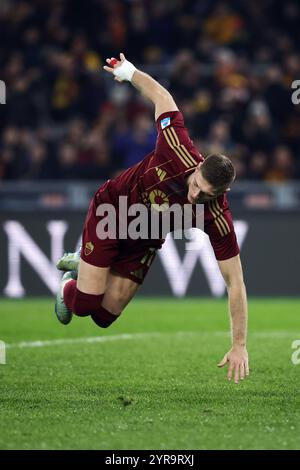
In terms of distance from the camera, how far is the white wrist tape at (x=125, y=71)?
668cm

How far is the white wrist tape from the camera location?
6684mm

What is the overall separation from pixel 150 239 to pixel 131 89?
8630 millimetres

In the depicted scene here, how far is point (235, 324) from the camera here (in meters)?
6.13

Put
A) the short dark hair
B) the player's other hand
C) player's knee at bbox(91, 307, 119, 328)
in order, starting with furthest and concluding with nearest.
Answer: player's knee at bbox(91, 307, 119, 328) < the player's other hand < the short dark hair

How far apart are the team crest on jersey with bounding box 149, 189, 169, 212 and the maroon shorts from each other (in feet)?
1.34

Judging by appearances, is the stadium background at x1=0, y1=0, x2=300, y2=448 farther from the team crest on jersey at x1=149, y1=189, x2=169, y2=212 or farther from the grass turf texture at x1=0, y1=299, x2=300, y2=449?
the team crest on jersey at x1=149, y1=189, x2=169, y2=212

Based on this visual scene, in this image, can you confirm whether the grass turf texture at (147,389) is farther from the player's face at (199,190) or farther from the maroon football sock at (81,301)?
the player's face at (199,190)

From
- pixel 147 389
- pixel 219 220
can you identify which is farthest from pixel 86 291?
pixel 219 220

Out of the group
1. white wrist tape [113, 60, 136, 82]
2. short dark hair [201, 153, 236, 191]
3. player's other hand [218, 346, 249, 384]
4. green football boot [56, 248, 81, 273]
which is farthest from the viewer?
green football boot [56, 248, 81, 273]

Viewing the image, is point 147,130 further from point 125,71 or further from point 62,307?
point 125,71

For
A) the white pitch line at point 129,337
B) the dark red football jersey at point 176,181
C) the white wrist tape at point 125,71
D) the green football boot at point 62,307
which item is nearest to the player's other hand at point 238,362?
the dark red football jersey at point 176,181

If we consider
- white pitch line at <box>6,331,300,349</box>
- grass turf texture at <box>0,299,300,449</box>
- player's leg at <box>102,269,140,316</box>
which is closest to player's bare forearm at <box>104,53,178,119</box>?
player's leg at <box>102,269,140,316</box>
